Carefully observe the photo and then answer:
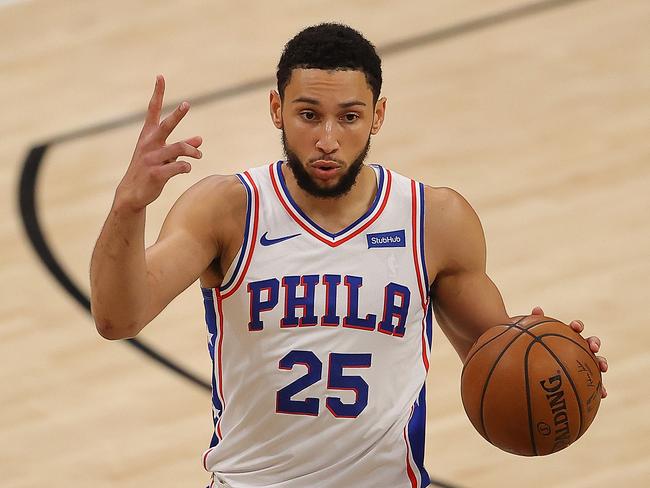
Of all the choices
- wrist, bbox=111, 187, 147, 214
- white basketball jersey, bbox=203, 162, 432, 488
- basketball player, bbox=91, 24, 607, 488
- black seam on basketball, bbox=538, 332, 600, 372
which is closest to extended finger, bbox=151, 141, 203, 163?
wrist, bbox=111, 187, 147, 214

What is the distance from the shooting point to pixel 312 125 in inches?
177

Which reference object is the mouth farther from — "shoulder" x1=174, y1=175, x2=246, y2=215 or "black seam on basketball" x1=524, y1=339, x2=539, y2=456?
"black seam on basketball" x1=524, y1=339, x2=539, y2=456

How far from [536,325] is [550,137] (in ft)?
18.2

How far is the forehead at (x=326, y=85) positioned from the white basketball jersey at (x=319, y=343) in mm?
410

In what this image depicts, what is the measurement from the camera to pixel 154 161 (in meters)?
4.07

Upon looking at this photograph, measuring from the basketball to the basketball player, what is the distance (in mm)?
121

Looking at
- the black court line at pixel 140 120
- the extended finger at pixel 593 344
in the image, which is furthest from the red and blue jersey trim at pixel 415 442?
the black court line at pixel 140 120

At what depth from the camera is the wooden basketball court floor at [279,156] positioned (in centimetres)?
746

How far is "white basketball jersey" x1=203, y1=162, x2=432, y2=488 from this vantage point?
4.65 metres

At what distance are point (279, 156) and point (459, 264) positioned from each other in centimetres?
522

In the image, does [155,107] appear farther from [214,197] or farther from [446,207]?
[446,207]

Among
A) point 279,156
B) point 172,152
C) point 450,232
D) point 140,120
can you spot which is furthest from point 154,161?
point 140,120

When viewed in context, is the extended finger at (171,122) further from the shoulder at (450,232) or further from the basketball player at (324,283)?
the shoulder at (450,232)

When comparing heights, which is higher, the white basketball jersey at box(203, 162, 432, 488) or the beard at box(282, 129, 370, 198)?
the beard at box(282, 129, 370, 198)
